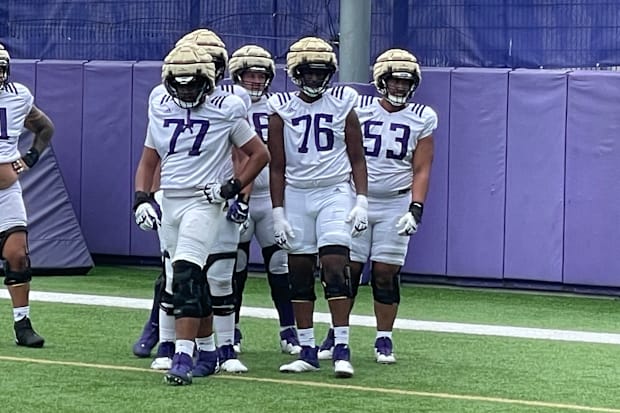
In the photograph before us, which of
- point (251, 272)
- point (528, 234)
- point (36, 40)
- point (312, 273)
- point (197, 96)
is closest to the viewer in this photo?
point (197, 96)

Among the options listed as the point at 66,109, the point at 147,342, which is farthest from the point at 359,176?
the point at 66,109

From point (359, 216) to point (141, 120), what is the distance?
6.88 metres

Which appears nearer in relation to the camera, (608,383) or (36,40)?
(608,383)

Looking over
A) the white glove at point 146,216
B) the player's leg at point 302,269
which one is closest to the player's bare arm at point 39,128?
the white glove at point 146,216

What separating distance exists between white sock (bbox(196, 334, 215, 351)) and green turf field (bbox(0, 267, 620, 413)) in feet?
0.67

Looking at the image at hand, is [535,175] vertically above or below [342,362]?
above

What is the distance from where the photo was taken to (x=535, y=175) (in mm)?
13484

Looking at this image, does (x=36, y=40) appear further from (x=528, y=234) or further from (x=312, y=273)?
(x=312, y=273)

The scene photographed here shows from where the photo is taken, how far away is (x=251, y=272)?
48.5 ft

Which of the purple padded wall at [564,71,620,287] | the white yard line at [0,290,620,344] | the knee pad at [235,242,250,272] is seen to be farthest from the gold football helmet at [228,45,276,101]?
the purple padded wall at [564,71,620,287]

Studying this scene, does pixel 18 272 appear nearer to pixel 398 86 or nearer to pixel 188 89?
pixel 188 89

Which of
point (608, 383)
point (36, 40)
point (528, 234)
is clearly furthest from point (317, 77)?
point (36, 40)

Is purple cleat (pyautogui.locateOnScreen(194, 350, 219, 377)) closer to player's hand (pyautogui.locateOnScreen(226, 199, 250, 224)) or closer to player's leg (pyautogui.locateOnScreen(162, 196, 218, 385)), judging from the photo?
player's leg (pyautogui.locateOnScreen(162, 196, 218, 385))

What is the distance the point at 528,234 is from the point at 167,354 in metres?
5.77
